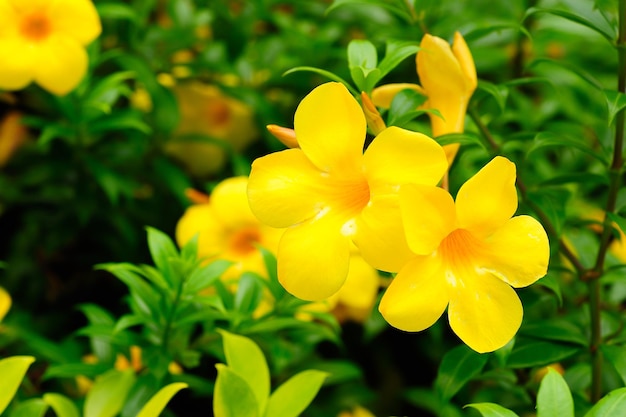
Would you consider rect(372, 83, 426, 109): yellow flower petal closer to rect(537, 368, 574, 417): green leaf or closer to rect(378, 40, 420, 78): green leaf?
rect(378, 40, 420, 78): green leaf

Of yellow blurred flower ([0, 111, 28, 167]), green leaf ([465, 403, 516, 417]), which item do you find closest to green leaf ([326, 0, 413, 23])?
green leaf ([465, 403, 516, 417])

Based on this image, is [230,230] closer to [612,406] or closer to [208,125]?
[208,125]

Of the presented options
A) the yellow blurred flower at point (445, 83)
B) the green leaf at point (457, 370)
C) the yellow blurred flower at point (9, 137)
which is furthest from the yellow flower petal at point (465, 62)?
the yellow blurred flower at point (9, 137)

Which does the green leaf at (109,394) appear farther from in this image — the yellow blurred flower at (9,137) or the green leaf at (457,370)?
the yellow blurred flower at (9,137)

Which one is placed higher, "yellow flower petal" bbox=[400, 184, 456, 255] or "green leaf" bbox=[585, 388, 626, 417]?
"yellow flower petal" bbox=[400, 184, 456, 255]

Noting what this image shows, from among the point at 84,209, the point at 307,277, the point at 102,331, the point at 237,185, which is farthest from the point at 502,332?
the point at 84,209

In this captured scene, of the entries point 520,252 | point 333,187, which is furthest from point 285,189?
point 520,252

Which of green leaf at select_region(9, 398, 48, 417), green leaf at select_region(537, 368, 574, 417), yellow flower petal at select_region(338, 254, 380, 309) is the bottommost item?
yellow flower petal at select_region(338, 254, 380, 309)
